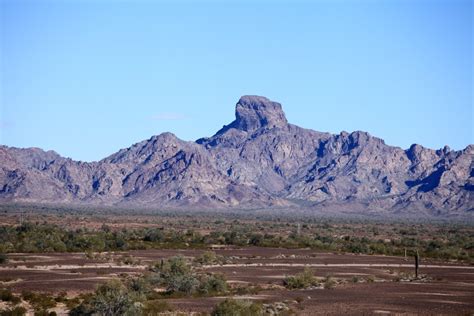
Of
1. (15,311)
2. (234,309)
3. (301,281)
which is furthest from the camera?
(301,281)

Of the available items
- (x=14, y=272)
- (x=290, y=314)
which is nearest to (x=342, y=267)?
(x=14, y=272)

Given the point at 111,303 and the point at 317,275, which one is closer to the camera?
the point at 111,303

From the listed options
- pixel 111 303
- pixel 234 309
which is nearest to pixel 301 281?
pixel 234 309

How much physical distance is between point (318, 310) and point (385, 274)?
23962mm

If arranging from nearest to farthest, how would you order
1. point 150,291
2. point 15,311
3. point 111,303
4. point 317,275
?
point 111,303
point 15,311
point 150,291
point 317,275

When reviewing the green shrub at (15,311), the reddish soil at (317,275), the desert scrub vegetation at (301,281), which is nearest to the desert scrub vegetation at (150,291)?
the reddish soil at (317,275)

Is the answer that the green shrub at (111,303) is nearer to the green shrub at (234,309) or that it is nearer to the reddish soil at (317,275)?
the green shrub at (234,309)

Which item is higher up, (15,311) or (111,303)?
(111,303)

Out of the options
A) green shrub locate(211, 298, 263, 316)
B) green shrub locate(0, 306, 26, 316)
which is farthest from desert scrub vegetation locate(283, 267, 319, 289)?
green shrub locate(0, 306, 26, 316)

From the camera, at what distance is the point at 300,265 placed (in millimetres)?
69875

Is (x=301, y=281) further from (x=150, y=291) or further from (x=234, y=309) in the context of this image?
(x=234, y=309)

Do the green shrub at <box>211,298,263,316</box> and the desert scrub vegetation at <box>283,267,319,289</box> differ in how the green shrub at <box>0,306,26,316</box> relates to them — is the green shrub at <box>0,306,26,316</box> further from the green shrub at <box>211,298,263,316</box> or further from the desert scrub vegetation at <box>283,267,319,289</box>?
the desert scrub vegetation at <box>283,267,319,289</box>

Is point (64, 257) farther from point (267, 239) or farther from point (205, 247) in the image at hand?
point (267, 239)

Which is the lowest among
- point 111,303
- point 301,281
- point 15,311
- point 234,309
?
point 15,311
